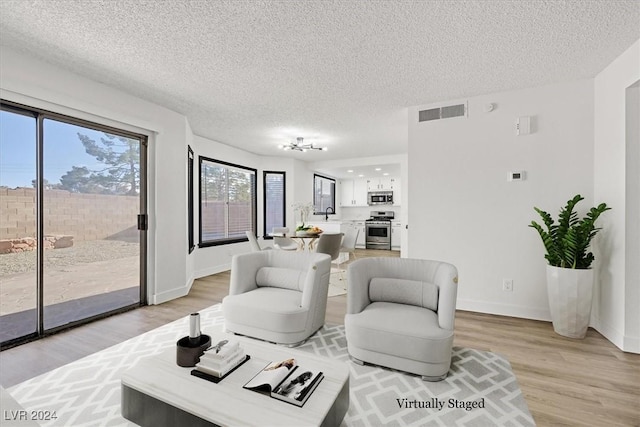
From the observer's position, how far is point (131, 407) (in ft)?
4.87

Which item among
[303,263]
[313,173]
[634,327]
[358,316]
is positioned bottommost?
[634,327]

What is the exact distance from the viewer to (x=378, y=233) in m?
8.71

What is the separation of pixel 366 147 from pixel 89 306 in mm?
5116

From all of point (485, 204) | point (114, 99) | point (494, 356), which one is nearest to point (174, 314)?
point (114, 99)

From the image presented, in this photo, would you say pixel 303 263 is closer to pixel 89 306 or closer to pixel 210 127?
pixel 89 306

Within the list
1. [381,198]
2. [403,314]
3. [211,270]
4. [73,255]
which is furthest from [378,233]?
[73,255]

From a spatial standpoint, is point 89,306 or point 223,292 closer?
point 89,306

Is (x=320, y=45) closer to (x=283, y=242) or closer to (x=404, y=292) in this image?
(x=404, y=292)

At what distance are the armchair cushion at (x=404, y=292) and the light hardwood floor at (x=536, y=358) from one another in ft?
2.12

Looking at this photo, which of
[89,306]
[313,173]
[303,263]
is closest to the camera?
[303,263]

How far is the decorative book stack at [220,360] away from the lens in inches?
58.7

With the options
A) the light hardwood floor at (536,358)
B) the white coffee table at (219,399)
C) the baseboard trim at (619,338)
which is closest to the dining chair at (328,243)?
the light hardwood floor at (536,358)

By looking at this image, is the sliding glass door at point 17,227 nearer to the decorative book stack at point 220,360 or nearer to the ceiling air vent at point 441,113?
the decorative book stack at point 220,360

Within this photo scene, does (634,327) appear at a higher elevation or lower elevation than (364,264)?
lower
